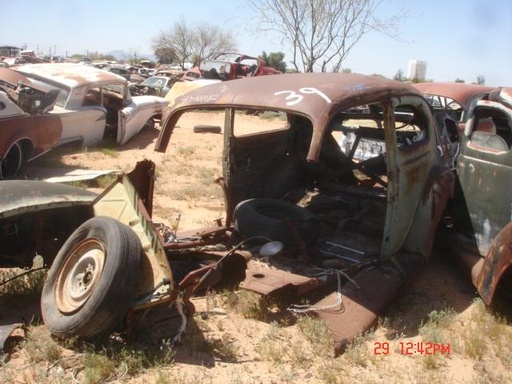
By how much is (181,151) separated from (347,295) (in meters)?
8.15

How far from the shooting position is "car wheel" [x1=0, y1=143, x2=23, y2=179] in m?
7.99

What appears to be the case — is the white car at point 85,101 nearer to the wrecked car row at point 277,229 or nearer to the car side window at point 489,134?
the wrecked car row at point 277,229

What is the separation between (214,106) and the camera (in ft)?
13.6

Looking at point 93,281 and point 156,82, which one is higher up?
point 156,82

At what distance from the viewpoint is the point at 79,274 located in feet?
12.0

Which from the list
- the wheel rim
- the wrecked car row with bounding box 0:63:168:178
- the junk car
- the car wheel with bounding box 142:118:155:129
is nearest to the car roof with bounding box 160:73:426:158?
the wheel rim

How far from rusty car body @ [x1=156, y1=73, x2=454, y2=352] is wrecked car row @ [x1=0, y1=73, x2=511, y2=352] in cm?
1

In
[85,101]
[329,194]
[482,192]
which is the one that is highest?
[85,101]

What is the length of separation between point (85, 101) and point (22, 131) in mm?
2852

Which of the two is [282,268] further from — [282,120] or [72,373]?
[282,120]

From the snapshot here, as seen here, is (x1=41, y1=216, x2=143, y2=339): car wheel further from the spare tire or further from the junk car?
the junk car
